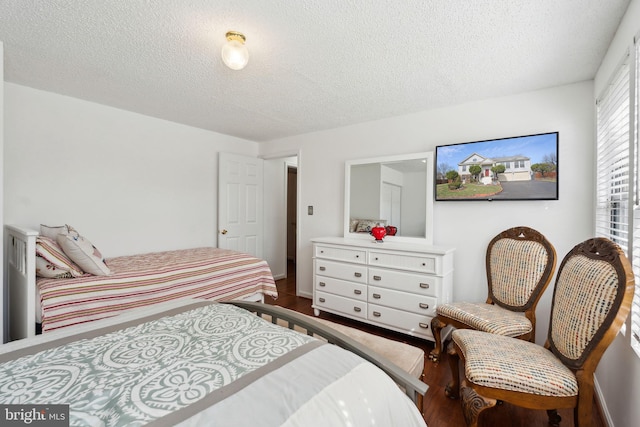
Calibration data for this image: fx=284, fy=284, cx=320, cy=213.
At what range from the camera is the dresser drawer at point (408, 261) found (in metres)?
2.54

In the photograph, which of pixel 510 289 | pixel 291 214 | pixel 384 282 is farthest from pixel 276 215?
pixel 510 289

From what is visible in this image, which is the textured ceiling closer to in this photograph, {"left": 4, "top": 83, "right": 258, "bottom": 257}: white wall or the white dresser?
{"left": 4, "top": 83, "right": 258, "bottom": 257}: white wall

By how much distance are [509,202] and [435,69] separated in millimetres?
1367

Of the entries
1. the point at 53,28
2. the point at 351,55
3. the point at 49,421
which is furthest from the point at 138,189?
the point at 49,421

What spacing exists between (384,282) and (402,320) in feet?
1.25

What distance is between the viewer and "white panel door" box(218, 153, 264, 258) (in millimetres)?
3973

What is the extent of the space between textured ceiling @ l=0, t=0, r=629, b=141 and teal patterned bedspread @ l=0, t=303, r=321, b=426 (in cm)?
163

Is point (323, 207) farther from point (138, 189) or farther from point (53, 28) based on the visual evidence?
point (53, 28)

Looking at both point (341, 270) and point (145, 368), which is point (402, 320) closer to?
point (341, 270)

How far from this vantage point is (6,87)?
2.45 m

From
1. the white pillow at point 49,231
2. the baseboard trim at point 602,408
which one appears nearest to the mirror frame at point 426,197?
the baseboard trim at point 602,408

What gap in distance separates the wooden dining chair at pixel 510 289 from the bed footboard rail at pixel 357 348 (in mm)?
1158

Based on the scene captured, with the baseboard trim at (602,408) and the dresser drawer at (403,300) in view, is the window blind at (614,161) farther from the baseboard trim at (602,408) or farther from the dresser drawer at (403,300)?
the dresser drawer at (403,300)

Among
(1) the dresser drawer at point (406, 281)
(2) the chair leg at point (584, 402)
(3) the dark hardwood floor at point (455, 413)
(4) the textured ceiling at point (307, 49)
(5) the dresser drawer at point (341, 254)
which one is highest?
(4) the textured ceiling at point (307, 49)
